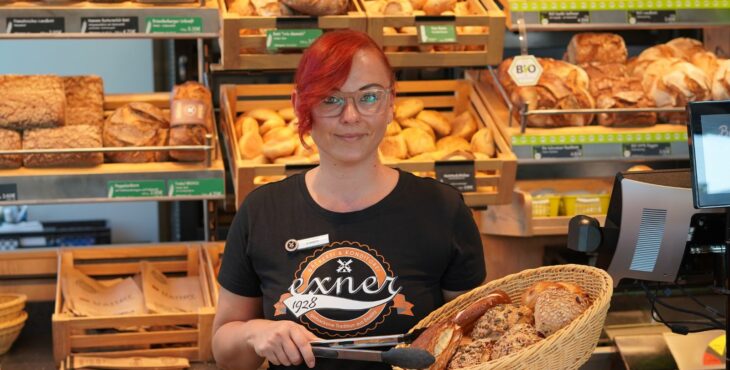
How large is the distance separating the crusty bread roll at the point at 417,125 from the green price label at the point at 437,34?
351mm

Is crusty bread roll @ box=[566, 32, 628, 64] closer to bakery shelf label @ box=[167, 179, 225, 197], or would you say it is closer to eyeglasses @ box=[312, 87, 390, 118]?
bakery shelf label @ box=[167, 179, 225, 197]

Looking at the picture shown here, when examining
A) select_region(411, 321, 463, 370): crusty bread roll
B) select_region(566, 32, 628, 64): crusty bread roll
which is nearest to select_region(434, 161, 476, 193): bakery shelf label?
select_region(566, 32, 628, 64): crusty bread roll

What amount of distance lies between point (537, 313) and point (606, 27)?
1.56 m

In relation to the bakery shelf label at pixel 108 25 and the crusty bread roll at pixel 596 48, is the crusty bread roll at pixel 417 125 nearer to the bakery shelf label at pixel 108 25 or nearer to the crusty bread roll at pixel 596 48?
the crusty bread roll at pixel 596 48

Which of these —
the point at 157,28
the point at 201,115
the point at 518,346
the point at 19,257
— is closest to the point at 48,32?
the point at 157,28

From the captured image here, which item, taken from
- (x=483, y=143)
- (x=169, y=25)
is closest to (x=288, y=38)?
(x=169, y=25)

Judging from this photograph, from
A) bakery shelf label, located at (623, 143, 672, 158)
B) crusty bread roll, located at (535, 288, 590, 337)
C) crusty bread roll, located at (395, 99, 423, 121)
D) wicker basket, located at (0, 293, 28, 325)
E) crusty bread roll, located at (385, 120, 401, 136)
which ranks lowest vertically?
wicker basket, located at (0, 293, 28, 325)

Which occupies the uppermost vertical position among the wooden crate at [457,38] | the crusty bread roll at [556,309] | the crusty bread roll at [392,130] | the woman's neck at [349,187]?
the wooden crate at [457,38]

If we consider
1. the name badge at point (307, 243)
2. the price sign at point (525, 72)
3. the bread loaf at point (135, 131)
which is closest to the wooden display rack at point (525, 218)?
the price sign at point (525, 72)

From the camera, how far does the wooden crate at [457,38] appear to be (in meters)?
2.95

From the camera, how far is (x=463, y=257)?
2041 mm

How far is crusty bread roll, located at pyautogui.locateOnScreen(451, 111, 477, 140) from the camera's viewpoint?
3.23m

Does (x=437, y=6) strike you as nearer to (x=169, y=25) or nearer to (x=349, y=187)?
(x=169, y=25)

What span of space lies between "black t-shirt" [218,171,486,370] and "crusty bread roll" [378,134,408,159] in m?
0.96
